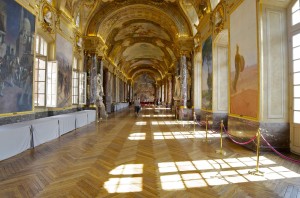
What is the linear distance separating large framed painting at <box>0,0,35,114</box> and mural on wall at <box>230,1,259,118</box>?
7914 millimetres

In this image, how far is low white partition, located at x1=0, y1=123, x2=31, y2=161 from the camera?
16.7 ft

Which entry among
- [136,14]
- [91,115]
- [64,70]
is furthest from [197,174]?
[136,14]

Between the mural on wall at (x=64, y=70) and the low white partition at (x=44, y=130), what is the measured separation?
3.08 metres

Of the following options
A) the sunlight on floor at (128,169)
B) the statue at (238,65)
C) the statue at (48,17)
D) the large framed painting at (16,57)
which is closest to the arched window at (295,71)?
the statue at (238,65)

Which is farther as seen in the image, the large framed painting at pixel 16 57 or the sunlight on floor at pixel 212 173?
the large framed painting at pixel 16 57

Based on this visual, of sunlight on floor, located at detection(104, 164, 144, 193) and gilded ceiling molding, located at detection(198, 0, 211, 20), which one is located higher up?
gilded ceiling molding, located at detection(198, 0, 211, 20)

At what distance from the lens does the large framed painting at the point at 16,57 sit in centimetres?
616

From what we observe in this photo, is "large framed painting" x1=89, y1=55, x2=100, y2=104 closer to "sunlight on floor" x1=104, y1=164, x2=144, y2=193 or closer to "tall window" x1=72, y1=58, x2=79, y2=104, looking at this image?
"tall window" x1=72, y1=58, x2=79, y2=104

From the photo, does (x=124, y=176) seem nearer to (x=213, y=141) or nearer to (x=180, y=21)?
(x=213, y=141)

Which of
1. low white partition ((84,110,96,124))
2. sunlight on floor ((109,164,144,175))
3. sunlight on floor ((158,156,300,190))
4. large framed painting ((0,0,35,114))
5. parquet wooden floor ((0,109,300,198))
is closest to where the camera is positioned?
parquet wooden floor ((0,109,300,198))

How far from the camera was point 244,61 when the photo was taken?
7.10m

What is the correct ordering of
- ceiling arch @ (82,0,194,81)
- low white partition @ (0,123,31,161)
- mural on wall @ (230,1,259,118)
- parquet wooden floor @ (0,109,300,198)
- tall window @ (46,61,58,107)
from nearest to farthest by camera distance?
1. parquet wooden floor @ (0,109,300,198)
2. low white partition @ (0,123,31,161)
3. mural on wall @ (230,1,259,118)
4. tall window @ (46,61,58,107)
5. ceiling arch @ (82,0,194,81)

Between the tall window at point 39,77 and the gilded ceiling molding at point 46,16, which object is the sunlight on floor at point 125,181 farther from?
the gilded ceiling molding at point 46,16

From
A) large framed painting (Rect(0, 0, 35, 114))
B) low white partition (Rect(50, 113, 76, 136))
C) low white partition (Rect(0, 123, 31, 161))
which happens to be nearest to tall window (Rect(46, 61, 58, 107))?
low white partition (Rect(50, 113, 76, 136))
